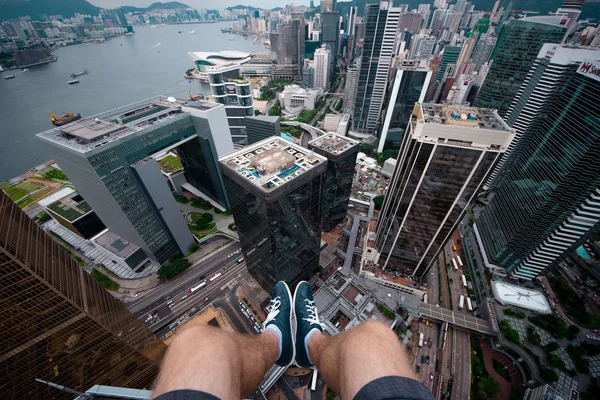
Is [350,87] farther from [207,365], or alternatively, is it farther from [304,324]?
[207,365]

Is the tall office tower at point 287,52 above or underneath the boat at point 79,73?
above

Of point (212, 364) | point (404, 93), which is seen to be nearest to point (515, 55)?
point (404, 93)

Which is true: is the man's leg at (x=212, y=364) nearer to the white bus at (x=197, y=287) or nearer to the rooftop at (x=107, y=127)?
the rooftop at (x=107, y=127)

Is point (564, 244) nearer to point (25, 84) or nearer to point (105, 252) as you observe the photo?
point (105, 252)

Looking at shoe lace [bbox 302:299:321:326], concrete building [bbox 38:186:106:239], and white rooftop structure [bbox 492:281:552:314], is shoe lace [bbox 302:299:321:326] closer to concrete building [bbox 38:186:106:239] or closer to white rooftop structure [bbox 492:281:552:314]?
white rooftop structure [bbox 492:281:552:314]

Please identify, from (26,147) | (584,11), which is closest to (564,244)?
(26,147)

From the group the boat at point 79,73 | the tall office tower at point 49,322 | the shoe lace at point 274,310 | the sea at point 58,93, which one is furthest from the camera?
the boat at point 79,73

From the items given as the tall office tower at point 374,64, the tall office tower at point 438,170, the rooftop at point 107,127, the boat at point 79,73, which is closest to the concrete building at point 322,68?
the tall office tower at point 374,64
